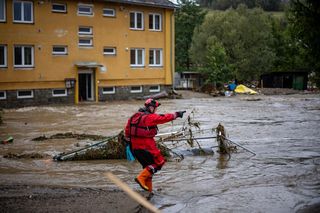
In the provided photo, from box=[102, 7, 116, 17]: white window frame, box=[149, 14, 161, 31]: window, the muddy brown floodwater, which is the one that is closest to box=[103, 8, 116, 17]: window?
box=[102, 7, 116, 17]: white window frame

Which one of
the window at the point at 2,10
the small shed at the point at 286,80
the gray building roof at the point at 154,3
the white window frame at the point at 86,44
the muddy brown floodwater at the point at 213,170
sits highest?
the gray building roof at the point at 154,3

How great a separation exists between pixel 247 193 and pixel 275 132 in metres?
10.1

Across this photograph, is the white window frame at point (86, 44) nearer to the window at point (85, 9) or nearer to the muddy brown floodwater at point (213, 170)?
the window at point (85, 9)

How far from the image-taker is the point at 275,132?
63.6 feet

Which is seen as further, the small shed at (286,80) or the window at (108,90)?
the small shed at (286,80)

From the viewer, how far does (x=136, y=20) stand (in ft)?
123

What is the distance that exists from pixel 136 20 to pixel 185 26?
29797 millimetres

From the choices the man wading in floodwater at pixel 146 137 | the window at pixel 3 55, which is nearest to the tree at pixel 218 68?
the window at pixel 3 55

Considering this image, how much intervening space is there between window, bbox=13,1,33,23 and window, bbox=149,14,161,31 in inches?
403

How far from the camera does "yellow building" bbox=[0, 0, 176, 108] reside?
102ft

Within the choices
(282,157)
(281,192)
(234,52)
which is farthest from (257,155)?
(234,52)

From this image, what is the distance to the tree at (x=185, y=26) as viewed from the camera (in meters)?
66.1

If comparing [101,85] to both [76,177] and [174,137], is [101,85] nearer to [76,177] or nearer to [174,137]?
[174,137]

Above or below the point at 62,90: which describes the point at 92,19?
above
